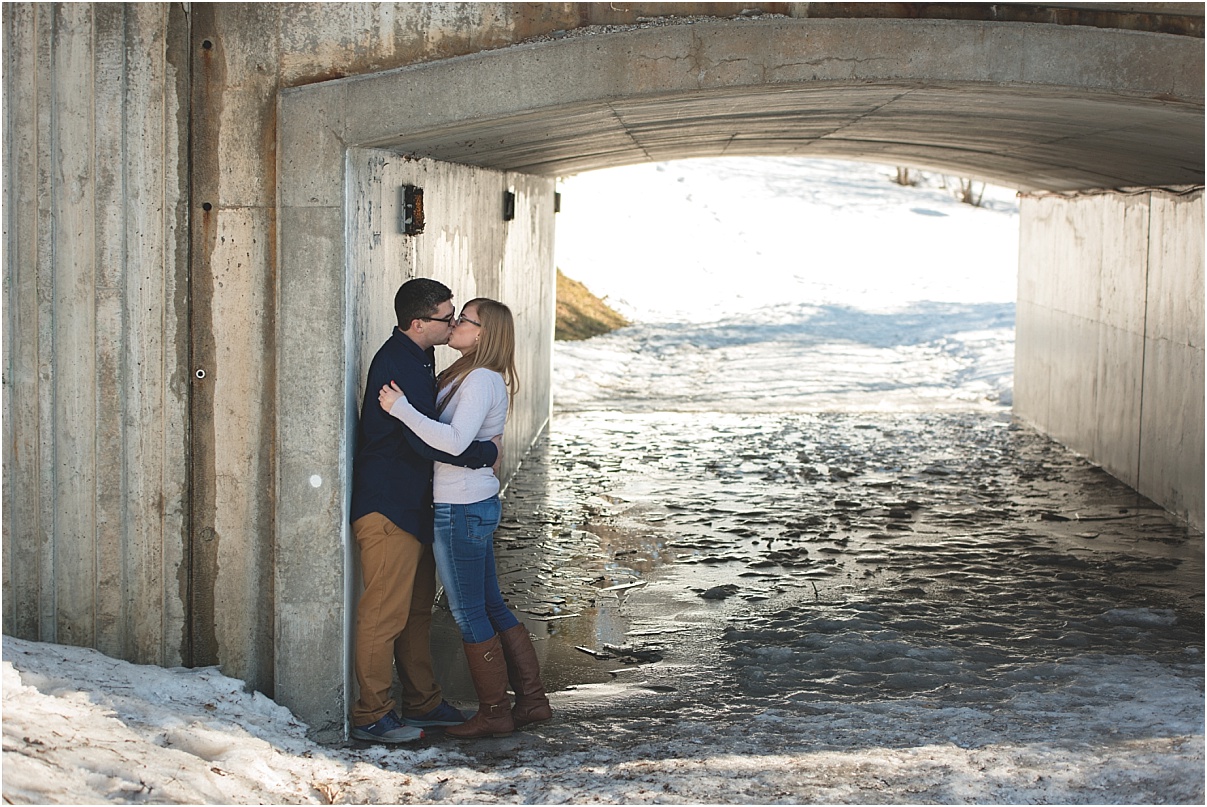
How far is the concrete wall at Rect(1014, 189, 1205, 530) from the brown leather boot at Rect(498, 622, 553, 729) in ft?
19.6

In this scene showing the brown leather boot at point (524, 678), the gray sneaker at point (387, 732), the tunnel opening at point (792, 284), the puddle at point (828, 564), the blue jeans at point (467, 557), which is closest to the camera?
the blue jeans at point (467, 557)

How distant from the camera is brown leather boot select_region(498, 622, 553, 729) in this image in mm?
5668

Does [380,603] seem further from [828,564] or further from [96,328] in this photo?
[828,564]

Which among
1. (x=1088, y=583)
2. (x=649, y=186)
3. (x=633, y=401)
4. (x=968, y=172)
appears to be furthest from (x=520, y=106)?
(x=649, y=186)

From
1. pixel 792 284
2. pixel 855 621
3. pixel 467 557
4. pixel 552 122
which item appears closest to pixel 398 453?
pixel 467 557

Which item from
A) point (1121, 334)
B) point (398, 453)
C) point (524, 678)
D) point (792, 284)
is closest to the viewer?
point (398, 453)

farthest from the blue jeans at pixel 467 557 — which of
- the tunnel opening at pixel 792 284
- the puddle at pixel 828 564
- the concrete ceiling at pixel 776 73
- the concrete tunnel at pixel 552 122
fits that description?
the tunnel opening at pixel 792 284

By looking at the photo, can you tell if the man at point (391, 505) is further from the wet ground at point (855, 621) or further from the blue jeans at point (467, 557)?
the wet ground at point (855, 621)

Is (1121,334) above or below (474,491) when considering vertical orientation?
above

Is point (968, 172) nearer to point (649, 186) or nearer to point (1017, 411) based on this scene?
point (1017, 411)

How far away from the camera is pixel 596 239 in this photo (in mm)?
32062

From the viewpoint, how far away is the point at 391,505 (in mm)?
5430

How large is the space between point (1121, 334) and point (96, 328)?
907 cm

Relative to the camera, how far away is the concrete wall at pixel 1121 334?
9.98 metres
